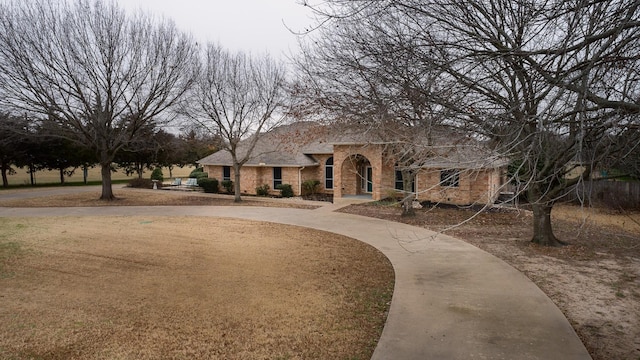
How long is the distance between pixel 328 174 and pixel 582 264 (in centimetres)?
1690

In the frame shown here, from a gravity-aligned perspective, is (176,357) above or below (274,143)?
below

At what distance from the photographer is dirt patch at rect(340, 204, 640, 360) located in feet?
17.5

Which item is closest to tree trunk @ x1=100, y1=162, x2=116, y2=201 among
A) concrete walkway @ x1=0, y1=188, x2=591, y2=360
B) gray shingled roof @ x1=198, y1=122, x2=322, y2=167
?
gray shingled roof @ x1=198, y1=122, x2=322, y2=167

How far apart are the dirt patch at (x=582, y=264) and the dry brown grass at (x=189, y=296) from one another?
214 centimetres

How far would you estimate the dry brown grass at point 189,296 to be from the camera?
191 inches

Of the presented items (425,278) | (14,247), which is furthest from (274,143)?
(425,278)

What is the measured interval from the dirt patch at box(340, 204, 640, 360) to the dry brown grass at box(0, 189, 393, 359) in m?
2.14

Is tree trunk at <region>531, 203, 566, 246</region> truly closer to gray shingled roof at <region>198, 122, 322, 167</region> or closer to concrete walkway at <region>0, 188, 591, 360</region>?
concrete walkway at <region>0, 188, 591, 360</region>

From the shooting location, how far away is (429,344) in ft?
15.7

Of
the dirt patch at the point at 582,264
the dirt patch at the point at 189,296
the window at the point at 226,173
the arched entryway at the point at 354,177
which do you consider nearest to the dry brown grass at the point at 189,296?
the dirt patch at the point at 189,296

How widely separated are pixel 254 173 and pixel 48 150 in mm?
17842

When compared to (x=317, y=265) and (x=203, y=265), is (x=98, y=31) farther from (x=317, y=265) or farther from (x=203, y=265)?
(x=317, y=265)

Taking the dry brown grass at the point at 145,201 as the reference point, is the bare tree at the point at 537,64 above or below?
above

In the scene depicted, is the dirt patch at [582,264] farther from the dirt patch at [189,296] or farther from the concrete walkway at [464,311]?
the dirt patch at [189,296]
